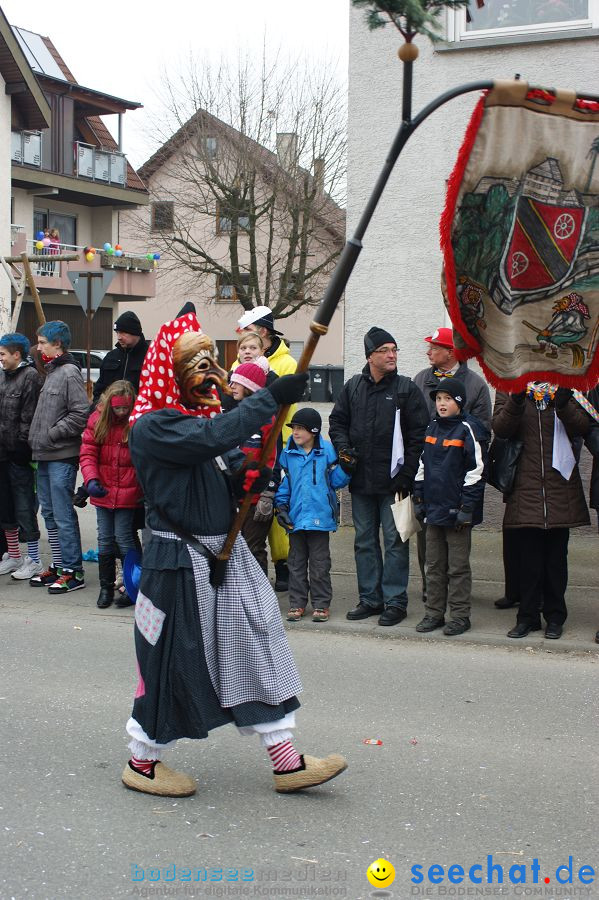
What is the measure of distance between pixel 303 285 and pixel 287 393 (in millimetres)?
23736

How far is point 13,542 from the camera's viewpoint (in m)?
9.49

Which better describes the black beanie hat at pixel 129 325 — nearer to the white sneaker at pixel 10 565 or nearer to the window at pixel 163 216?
the white sneaker at pixel 10 565

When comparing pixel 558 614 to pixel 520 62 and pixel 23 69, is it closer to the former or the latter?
pixel 520 62

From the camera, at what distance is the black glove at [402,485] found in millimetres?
7637

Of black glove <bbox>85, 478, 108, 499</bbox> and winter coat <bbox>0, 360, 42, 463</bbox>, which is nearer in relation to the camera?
black glove <bbox>85, 478, 108, 499</bbox>

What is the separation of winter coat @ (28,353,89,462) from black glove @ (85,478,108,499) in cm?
67

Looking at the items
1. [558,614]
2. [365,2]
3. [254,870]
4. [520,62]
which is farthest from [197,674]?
[520,62]

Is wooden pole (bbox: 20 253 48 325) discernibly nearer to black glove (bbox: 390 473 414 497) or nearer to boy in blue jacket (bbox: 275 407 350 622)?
boy in blue jacket (bbox: 275 407 350 622)

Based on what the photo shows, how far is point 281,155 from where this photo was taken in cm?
2542

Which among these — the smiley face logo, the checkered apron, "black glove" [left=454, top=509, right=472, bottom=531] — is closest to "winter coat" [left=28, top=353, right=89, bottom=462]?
"black glove" [left=454, top=509, right=472, bottom=531]

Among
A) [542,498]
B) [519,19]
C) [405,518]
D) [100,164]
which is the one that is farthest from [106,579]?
[100,164]

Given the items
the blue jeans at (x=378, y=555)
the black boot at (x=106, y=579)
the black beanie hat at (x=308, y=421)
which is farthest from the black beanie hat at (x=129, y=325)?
the blue jeans at (x=378, y=555)

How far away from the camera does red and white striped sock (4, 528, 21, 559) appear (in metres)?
9.45

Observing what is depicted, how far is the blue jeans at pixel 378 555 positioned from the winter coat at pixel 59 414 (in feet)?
7.93
